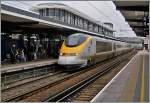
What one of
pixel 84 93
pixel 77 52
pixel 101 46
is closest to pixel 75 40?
pixel 77 52

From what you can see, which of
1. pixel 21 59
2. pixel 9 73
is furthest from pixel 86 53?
pixel 9 73

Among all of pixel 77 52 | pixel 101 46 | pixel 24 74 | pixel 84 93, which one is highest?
pixel 101 46

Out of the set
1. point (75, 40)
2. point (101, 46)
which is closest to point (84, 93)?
point (75, 40)

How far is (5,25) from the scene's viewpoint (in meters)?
23.7

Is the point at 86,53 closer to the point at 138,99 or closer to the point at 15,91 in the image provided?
the point at 15,91

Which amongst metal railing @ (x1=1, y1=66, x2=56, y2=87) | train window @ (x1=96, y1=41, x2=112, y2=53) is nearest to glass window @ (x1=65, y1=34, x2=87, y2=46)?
metal railing @ (x1=1, y1=66, x2=56, y2=87)

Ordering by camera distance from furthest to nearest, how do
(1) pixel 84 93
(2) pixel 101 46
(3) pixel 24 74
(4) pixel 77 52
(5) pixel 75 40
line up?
(2) pixel 101 46 < (5) pixel 75 40 < (4) pixel 77 52 < (3) pixel 24 74 < (1) pixel 84 93

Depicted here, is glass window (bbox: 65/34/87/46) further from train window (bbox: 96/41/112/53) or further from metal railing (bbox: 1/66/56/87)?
train window (bbox: 96/41/112/53)

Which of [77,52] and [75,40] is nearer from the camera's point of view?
[77,52]

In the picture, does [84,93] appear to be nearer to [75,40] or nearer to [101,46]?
[75,40]

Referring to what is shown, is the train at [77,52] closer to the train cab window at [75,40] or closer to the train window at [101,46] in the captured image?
the train cab window at [75,40]

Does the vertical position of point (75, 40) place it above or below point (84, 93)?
above

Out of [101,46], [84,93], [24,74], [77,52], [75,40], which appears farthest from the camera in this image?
[101,46]

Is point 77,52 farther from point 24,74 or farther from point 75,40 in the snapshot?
point 24,74
